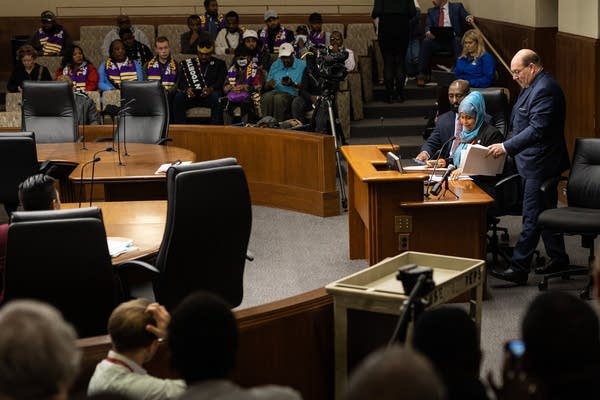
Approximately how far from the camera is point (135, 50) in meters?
13.0

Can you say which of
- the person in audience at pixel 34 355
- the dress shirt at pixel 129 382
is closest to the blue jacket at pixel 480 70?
the dress shirt at pixel 129 382

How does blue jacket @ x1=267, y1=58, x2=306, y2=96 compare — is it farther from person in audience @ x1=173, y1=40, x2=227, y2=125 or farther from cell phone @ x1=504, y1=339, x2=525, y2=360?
cell phone @ x1=504, y1=339, x2=525, y2=360

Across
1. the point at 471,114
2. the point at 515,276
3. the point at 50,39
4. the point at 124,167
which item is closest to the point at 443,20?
the point at 50,39

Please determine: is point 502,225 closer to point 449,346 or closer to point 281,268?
point 281,268

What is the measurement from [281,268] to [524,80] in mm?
2136

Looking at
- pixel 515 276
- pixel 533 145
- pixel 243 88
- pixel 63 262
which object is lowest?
pixel 515 276

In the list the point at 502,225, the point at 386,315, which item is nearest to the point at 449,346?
the point at 386,315

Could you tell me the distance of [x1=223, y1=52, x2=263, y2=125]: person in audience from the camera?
Result: 1200 cm

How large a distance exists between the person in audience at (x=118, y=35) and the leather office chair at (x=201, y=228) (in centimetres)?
804

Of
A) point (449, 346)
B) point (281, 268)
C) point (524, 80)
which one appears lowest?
point (281, 268)

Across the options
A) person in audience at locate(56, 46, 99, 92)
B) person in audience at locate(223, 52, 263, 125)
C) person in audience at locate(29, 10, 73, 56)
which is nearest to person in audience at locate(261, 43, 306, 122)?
person in audience at locate(223, 52, 263, 125)

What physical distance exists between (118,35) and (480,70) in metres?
4.60

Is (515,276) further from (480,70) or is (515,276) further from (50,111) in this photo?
(480,70)

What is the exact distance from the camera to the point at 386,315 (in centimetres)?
461
